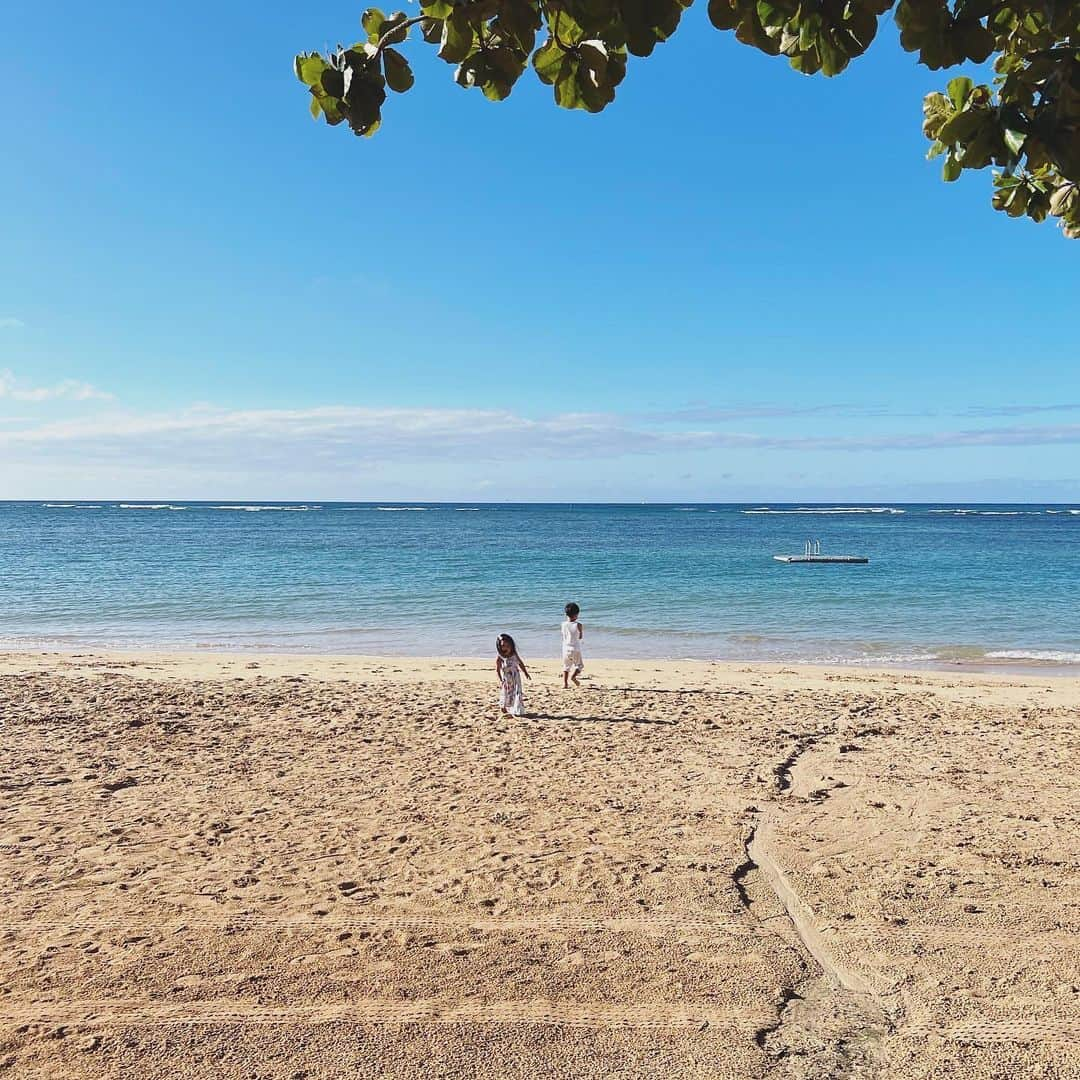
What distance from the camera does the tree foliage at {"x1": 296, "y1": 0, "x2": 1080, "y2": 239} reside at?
208 centimetres

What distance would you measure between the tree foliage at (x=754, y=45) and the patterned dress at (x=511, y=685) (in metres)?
9.15

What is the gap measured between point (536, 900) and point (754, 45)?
15.7 feet

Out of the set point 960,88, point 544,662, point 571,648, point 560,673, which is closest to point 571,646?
point 571,648

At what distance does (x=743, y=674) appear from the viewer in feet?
51.5

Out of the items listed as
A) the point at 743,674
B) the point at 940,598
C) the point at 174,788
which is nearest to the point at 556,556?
the point at 940,598

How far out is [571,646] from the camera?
13391 millimetres

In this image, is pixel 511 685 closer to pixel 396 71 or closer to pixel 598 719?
pixel 598 719

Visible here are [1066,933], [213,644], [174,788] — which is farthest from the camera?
[213,644]

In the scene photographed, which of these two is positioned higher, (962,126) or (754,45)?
(754,45)

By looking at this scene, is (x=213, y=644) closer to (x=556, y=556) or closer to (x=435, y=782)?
(x=435, y=782)

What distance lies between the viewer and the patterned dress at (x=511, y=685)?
11.1 metres

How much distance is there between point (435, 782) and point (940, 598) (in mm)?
26714

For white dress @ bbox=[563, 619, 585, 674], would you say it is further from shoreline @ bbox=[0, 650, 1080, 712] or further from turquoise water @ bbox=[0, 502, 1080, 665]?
turquoise water @ bbox=[0, 502, 1080, 665]

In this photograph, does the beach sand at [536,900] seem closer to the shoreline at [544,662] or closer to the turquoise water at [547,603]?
the shoreline at [544,662]
